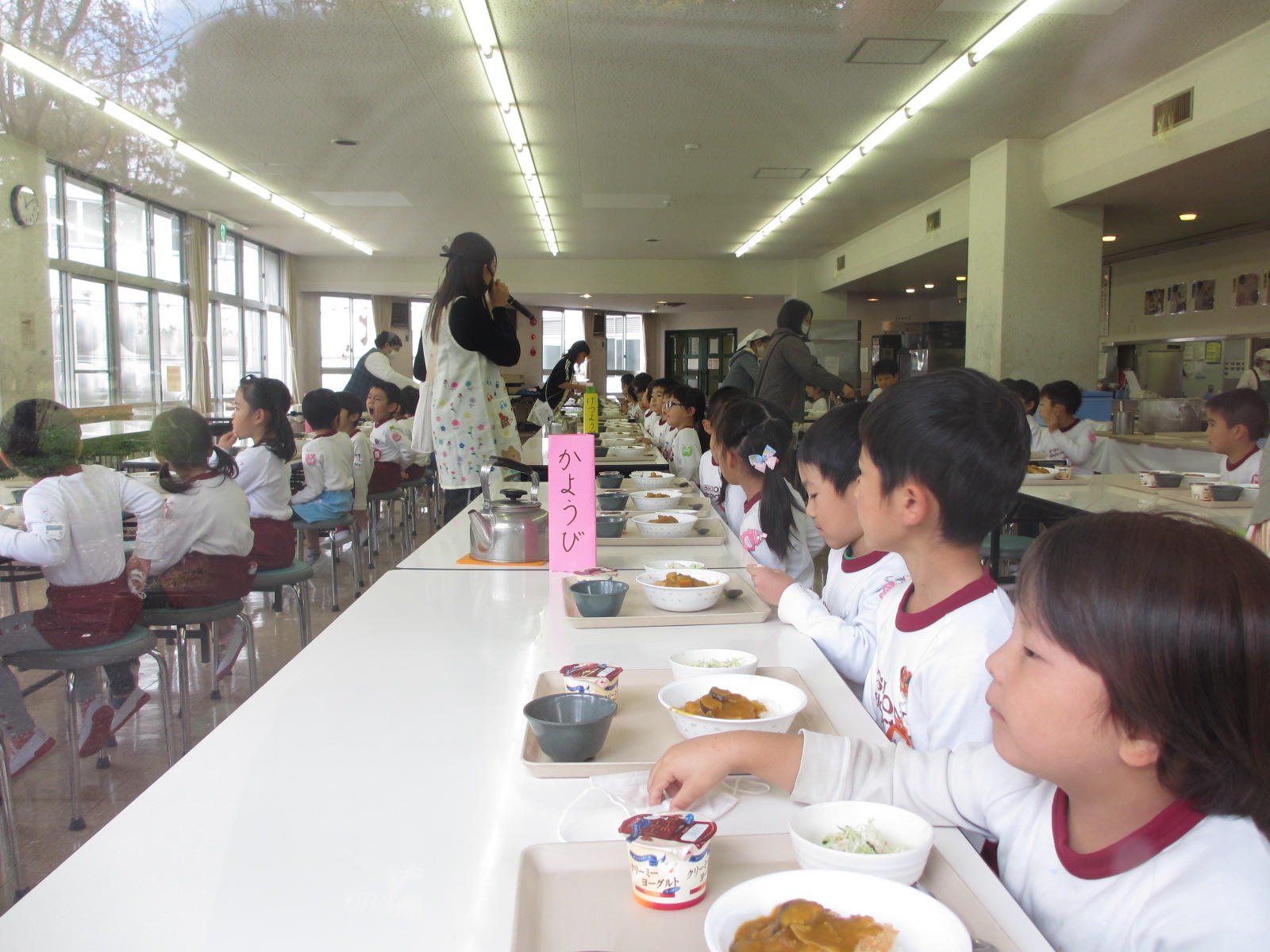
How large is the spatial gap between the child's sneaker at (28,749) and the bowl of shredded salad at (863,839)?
1.42 m

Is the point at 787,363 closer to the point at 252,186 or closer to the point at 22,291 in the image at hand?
the point at 252,186

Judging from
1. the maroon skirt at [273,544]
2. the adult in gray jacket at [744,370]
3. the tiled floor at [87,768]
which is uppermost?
the adult in gray jacket at [744,370]

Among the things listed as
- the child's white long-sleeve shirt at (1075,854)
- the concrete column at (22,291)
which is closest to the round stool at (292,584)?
the concrete column at (22,291)

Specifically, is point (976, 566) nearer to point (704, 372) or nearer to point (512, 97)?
point (512, 97)

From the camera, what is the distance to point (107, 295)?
110 centimetres

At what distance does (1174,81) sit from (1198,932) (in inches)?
214

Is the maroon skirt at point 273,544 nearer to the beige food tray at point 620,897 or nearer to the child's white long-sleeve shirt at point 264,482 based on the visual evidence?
the child's white long-sleeve shirt at point 264,482

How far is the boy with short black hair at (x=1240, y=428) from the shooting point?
3428 mm

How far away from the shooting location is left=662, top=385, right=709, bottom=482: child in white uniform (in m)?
4.23

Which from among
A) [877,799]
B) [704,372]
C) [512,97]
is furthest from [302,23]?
[704,372]

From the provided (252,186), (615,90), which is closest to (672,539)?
(252,186)

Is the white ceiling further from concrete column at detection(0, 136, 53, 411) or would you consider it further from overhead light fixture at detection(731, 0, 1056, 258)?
concrete column at detection(0, 136, 53, 411)

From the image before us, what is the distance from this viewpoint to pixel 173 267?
50.8 inches

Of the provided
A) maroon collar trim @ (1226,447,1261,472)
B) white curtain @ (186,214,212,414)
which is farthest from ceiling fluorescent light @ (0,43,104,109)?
maroon collar trim @ (1226,447,1261,472)
